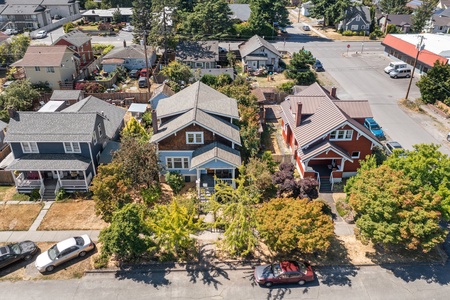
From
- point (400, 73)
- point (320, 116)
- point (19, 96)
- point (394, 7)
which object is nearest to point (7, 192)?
point (19, 96)

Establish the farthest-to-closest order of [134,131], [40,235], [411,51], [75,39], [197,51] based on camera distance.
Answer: [197,51] < [75,39] < [411,51] < [134,131] < [40,235]

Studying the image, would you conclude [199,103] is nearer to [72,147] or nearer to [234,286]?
[72,147]

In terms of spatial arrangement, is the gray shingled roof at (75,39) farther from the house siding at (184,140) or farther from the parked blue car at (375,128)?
the parked blue car at (375,128)

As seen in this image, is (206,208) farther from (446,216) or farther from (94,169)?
(446,216)

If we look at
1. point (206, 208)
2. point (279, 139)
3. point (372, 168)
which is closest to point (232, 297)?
point (206, 208)

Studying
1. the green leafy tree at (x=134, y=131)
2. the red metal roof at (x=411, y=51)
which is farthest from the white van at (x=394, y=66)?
the green leafy tree at (x=134, y=131)
